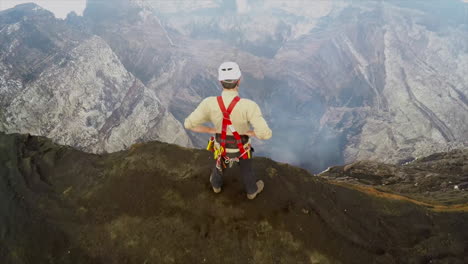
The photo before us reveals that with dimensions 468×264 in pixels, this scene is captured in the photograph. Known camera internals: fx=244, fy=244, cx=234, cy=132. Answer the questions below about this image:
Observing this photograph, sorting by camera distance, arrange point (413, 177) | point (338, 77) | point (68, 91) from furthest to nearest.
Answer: point (338, 77), point (68, 91), point (413, 177)

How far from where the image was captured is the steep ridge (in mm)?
5445

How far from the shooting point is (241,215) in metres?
5.98

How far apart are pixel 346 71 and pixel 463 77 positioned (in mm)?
39256

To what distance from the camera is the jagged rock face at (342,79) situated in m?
71.2

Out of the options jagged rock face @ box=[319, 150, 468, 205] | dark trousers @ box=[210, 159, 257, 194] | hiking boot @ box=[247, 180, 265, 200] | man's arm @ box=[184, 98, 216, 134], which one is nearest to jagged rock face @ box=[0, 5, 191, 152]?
dark trousers @ box=[210, 159, 257, 194]

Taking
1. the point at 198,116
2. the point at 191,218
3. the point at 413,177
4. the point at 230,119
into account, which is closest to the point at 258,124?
the point at 230,119

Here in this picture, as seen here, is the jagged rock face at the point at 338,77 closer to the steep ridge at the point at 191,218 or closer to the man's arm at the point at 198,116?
the steep ridge at the point at 191,218

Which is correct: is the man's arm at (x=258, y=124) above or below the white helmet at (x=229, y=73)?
below

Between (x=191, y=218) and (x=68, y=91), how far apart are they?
4954cm

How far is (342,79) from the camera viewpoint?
108m

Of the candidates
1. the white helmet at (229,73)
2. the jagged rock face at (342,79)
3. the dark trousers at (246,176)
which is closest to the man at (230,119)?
the white helmet at (229,73)

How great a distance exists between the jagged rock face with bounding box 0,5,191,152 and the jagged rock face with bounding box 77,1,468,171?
76.1 ft

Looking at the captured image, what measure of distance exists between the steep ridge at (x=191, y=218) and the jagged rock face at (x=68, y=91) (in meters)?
38.4

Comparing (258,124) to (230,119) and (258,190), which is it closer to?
(230,119)
